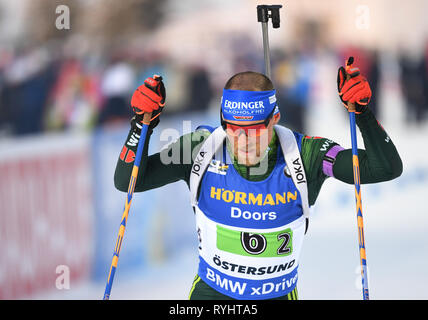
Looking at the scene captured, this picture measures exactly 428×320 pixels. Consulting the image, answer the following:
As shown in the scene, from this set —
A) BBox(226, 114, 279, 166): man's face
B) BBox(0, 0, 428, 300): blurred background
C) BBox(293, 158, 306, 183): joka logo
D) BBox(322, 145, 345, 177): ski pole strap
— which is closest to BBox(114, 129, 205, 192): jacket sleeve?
BBox(226, 114, 279, 166): man's face

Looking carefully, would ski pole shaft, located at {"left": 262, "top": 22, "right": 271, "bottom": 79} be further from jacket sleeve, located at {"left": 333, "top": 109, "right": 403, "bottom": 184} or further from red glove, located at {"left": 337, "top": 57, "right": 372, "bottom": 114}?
jacket sleeve, located at {"left": 333, "top": 109, "right": 403, "bottom": 184}

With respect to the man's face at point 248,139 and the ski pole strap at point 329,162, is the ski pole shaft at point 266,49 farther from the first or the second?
the ski pole strap at point 329,162

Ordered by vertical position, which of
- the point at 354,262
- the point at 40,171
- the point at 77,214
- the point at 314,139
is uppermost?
the point at 314,139

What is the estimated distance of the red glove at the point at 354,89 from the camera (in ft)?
9.82

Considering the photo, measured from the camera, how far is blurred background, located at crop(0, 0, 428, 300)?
18.2 ft

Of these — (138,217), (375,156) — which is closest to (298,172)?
(375,156)

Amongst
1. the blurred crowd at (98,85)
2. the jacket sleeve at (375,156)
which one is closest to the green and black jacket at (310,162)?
the jacket sleeve at (375,156)

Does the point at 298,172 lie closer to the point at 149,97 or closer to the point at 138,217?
the point at 149,97

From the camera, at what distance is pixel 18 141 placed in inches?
228

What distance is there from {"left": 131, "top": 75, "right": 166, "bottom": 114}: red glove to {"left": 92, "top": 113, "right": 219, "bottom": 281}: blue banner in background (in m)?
2.91

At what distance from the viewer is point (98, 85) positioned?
7414 mm

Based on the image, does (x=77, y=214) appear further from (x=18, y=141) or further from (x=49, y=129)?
(x=49, y=129)
